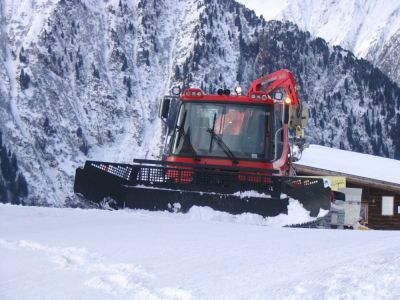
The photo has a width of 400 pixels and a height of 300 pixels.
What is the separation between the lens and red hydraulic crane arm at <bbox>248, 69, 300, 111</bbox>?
1460 centimetres

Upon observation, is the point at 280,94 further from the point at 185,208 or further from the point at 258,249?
the point at 258,249

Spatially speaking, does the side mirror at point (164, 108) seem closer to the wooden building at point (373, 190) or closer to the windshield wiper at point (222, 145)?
the windshield wiper at point (222, 145)

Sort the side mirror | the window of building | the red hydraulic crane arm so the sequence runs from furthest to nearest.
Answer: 1. the window of building
2. the red hydraulic crane arm
3. the side mirror

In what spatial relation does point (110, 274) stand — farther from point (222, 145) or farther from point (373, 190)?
point (373, 190)

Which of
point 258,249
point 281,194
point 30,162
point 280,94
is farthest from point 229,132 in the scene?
point 30,162

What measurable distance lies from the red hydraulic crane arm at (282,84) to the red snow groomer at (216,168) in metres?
2.35

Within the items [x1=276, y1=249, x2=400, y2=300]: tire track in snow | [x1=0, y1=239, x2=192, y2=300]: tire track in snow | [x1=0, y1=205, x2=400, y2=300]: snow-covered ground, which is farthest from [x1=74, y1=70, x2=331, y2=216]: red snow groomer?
[x1=276, y1=249, x2=400, y2=300]: tire track in snow

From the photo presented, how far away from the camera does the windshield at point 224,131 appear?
11.2m

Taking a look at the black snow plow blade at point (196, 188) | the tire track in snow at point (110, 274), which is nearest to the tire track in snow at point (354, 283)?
the tire track in snow at point (110, 274)

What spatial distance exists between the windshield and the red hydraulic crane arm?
2.70 metres

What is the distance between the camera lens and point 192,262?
5.27m

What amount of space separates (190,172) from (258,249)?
465 centimetres

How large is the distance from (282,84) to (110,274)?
417 inches

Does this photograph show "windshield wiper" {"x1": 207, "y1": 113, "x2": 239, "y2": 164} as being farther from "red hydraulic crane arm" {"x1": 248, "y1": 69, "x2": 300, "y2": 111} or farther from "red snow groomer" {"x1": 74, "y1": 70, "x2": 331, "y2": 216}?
"red hydraulic crane arm" {"x1": 248, "y1": 69, "x2": 300, "y2": 111}
